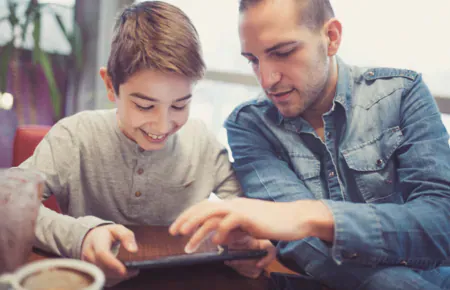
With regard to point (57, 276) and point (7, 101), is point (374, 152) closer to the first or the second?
point (57, 276)

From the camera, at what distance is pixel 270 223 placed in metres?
0.76

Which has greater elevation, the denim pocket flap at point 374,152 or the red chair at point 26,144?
the denim pocket flap at point 374,152

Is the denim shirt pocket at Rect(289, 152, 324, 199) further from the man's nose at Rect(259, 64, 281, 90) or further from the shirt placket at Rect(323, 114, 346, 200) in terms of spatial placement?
the man's nose at Rect(259, 64, 281, 90)

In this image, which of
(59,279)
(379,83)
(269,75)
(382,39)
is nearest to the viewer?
(59,279)

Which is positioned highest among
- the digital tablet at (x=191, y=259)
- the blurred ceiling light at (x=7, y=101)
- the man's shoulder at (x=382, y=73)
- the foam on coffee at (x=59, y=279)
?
the man's shoulder at (x=382, y=73)

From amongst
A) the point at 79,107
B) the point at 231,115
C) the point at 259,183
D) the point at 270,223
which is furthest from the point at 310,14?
the point at 79,107

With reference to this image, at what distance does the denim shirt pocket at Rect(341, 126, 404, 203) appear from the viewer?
3.58ft

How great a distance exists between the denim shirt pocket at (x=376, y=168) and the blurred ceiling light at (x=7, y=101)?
7.25 ft

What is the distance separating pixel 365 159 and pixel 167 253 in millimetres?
641

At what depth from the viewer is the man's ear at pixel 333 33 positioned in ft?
3.87

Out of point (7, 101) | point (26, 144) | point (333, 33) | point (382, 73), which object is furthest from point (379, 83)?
point (7, 101)

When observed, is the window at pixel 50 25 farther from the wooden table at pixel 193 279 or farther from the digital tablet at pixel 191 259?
the digital tablet at pixel 191 259

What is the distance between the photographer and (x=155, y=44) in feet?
3.31

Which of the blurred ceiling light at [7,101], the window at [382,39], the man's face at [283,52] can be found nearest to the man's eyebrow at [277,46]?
the man's face at [283,52]
